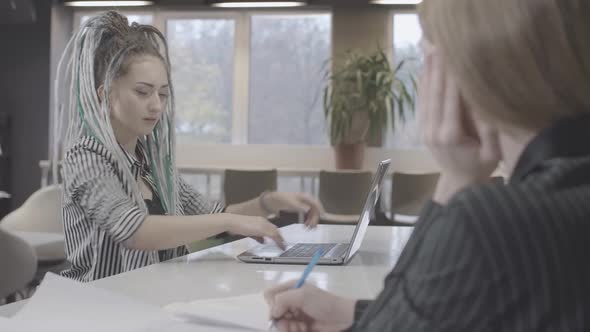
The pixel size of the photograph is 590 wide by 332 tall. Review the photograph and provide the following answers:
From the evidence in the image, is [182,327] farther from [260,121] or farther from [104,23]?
[260,121]

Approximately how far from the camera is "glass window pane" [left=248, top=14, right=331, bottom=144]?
719cm

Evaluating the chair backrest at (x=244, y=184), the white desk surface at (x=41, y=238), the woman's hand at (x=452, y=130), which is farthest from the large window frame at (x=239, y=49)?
the woman's hand at (x=452, y=130)

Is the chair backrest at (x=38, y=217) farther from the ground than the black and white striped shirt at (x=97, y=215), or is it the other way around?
the black and white striped shirt at (x=97, y=215)

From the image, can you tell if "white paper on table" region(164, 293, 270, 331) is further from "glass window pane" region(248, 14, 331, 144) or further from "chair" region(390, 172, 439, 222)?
"glass window pane" region(248, 14, 331, 144)

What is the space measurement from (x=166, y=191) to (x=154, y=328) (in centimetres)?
88

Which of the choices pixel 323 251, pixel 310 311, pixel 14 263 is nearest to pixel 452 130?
pixel 310 311

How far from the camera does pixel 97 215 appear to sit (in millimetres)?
1500

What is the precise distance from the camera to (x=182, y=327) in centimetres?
97

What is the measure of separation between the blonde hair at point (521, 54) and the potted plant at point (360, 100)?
18.3ft

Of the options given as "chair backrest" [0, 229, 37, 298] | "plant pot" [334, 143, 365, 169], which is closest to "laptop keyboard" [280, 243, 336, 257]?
"chair backrest" [0, 229, 37, 298]

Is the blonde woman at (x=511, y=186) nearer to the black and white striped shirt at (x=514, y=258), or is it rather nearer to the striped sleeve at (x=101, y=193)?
the black and white striped shirt at (x=514, y=258)

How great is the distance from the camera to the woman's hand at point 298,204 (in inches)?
68.0

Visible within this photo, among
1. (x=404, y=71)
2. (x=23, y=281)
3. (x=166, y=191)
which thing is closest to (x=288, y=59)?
(x=404, y=71)

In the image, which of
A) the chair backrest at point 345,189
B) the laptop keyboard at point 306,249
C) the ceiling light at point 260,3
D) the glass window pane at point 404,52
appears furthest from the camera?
the glass window pane at point 404,52
